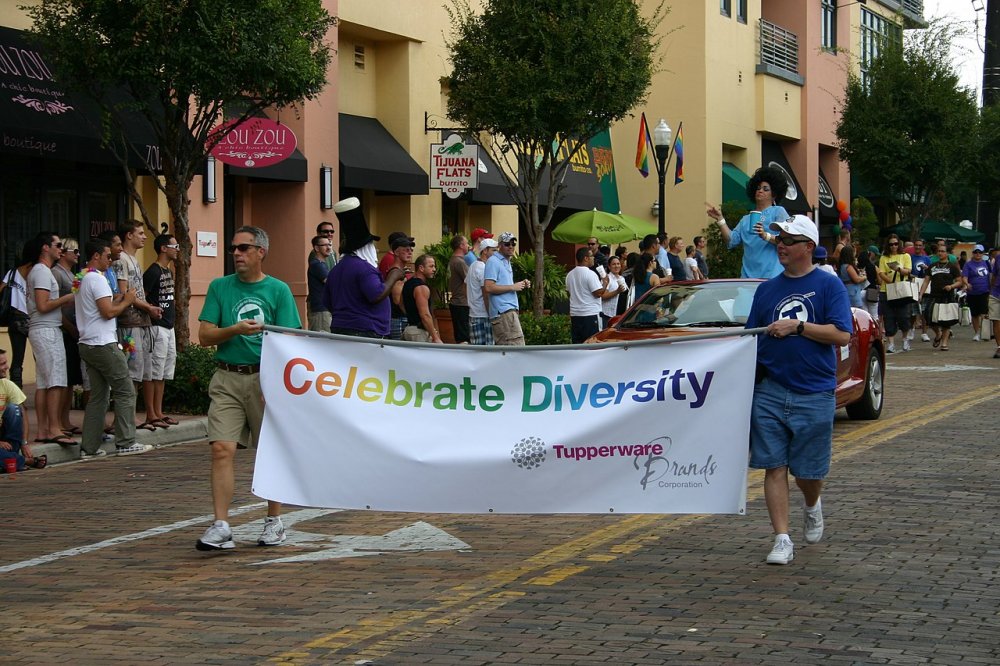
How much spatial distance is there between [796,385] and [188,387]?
32.1 feet

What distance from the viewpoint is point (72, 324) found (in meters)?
14.1

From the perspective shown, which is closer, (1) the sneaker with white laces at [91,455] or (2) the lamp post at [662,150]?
(1) the sneaker with white laces at [91,455]

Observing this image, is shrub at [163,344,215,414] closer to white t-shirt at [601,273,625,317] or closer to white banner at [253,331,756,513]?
white t-shirt at [601,273,625,317]

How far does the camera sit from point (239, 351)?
28.6ft

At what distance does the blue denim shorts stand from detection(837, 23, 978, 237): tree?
119ft

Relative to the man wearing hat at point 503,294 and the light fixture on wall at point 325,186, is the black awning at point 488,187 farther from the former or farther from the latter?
the man wearing hat at point 503,294

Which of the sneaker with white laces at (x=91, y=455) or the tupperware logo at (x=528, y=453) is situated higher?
the tupperware logo at (x=528, y=453)

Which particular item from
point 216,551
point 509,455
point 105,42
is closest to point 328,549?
point 216,551

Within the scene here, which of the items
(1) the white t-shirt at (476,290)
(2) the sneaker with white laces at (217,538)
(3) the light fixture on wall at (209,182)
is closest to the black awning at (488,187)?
(3) the light fixture on wall at (209,182)

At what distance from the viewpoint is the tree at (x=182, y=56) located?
53.6 feet

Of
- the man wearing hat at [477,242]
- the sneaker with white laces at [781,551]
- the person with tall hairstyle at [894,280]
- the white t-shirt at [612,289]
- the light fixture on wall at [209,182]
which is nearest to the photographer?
the sneaker with white laces at [781,551]

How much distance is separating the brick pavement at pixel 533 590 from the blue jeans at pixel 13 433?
1672mm

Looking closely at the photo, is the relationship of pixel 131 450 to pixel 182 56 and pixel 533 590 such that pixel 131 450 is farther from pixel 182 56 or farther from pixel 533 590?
pixel 533 590

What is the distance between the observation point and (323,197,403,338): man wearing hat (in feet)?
39.7
